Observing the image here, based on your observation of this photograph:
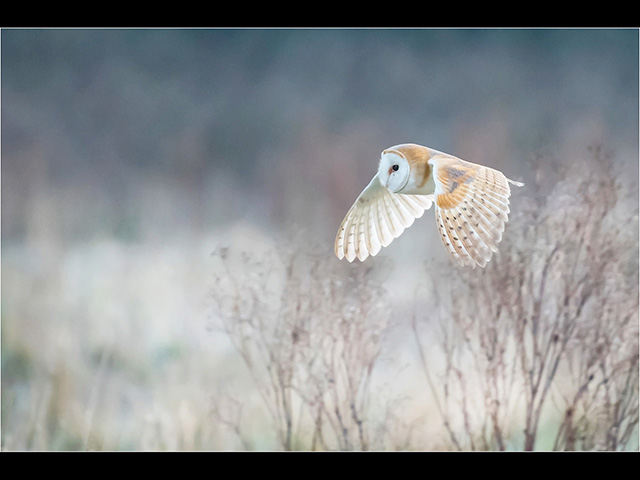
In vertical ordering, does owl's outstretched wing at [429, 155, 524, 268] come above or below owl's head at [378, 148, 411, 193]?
below

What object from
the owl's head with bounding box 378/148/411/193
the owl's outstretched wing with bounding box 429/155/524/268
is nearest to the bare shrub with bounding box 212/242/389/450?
the owl's head with bounding box 378/148/411/193

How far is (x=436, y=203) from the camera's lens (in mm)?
1435

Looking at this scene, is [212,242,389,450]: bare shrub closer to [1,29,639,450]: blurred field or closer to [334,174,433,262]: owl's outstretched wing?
[1,29,639,450]: blurred field

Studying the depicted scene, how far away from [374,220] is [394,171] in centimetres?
19

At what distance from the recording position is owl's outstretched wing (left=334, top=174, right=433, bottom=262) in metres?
1.70

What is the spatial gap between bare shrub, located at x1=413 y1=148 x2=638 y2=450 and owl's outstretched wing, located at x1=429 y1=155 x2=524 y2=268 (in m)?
1.06

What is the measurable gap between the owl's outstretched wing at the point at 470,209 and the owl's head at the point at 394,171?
94mm

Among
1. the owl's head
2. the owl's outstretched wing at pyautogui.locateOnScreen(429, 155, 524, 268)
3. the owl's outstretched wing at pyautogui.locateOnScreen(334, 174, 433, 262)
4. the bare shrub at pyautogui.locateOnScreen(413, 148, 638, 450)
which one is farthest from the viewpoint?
the bare shrub at pyautogui.locateOnScreen(413, 148, 638, 450)

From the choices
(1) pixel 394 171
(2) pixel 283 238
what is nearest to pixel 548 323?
(2) pixel 283 238

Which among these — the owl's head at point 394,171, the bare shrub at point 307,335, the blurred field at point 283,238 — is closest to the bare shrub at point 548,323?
the blurred field at point 283,238

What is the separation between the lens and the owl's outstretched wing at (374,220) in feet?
5.58

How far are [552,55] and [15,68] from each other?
1812 millimetres

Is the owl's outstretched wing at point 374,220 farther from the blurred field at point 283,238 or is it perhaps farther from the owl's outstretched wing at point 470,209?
the blurred field at point 283,238

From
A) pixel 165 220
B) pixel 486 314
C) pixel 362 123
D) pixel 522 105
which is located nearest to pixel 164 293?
pixel 165 220
